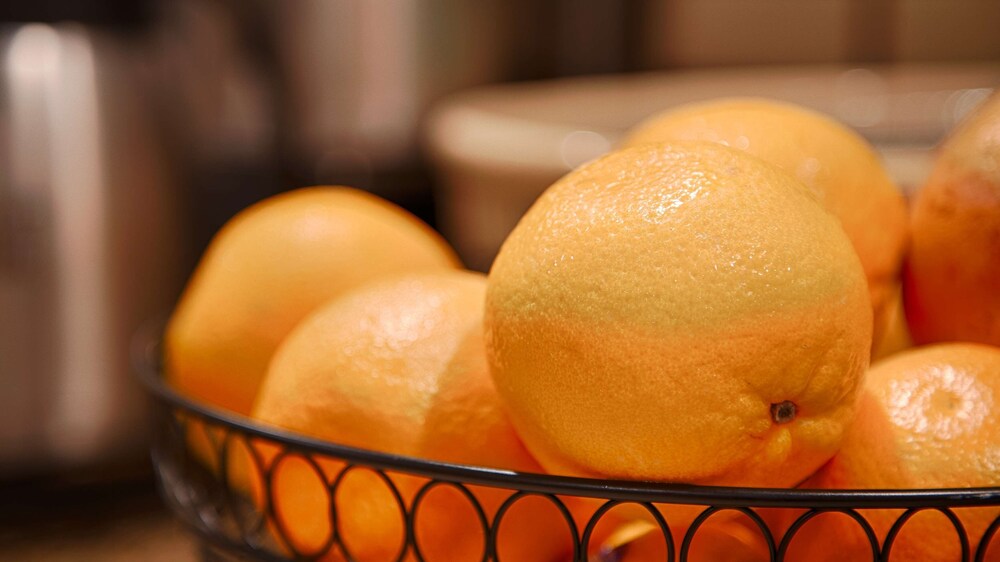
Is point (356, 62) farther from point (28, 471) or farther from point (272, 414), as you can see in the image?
point (272, 414)

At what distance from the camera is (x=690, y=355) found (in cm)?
20

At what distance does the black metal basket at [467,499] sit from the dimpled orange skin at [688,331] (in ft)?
0.04

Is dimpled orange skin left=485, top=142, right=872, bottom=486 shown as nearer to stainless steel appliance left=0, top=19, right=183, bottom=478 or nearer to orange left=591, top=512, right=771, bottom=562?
orange left=591, top=512, right=771, bottom=562

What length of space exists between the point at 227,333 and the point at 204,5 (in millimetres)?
673

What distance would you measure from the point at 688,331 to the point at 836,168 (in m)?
0.11

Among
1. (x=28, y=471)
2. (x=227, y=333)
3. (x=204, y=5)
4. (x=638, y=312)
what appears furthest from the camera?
(x=204, y=5)

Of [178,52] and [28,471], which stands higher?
[178,52]

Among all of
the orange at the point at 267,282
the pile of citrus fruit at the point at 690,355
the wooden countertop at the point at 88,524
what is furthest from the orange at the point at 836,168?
the wooden countertop at the point at 88,524

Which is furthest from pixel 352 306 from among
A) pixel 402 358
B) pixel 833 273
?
pixel 833 273

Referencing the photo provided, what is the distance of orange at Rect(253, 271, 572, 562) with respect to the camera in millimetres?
243

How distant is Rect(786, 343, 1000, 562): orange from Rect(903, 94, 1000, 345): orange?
3 centimetres

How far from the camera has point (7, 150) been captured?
711 mm

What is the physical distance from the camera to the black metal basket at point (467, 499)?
0.19 meters

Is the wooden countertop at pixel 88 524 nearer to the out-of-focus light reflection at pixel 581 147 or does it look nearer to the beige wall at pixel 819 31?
the out-of-focus light reflection at pixel 581 147
